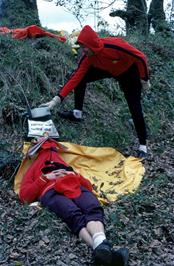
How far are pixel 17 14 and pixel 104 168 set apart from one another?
188 inches

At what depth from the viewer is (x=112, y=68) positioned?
6.68 meters

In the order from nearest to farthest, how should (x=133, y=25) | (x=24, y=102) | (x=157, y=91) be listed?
(x=24, y=102)
(x=157, y=91)
(x=133, y=25)

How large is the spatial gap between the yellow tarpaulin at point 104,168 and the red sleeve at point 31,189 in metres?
0.38

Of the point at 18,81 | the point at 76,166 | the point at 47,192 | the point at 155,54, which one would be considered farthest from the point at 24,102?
the point at 155,54

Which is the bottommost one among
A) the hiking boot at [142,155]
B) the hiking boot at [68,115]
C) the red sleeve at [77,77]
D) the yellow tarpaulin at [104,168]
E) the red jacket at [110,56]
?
the hiking boot at [142,155]

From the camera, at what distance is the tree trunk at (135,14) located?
1269 centimetres

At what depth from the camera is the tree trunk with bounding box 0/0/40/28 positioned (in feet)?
32.8

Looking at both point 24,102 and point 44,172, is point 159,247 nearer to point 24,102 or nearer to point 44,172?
point 44,172

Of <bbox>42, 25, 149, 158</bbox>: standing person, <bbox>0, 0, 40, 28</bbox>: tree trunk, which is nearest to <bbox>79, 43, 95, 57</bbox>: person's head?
<bbox>42, 25, 149, 158</bbox>: standing person

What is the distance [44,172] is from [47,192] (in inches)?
17.6

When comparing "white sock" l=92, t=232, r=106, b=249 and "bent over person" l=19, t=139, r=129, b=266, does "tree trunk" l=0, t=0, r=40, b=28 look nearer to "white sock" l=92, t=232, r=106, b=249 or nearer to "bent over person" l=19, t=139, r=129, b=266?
"bent over person" l=19, t=139, r=129, b=266

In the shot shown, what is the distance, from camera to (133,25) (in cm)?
1294

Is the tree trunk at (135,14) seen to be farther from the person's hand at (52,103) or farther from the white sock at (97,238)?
the white sock at (97,238)

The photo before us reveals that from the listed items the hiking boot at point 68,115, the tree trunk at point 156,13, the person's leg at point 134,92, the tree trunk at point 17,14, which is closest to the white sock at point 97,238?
the person's leg at point 134,92
